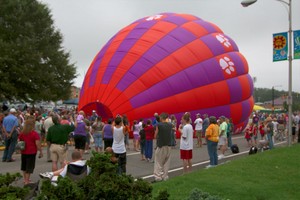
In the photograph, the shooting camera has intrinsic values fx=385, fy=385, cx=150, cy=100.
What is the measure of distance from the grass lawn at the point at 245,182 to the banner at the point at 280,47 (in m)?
5.71

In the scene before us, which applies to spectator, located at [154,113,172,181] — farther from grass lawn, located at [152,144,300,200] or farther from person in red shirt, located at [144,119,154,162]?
person in red shirt, located at [144,119,154,162]

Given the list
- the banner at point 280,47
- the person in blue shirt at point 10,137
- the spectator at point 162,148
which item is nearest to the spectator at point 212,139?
the spectator at point 162,148

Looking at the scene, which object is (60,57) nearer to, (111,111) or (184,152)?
(111,111)

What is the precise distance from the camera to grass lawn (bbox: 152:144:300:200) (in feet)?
22.7

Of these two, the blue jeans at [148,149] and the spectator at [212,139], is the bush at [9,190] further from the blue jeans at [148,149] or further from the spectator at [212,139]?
the blue jeans at [148,149]

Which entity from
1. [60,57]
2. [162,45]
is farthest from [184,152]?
[60,57]

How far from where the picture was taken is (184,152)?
31.4 feet

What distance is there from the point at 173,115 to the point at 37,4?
2094 cm

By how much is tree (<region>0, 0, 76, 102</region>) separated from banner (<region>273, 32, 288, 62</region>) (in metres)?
19.9

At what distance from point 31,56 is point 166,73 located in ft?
52.7

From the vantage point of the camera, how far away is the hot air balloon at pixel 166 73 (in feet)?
56.5

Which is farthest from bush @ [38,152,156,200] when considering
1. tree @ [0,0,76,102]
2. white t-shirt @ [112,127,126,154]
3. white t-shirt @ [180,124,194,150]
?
tree @ [0,0,76,102]

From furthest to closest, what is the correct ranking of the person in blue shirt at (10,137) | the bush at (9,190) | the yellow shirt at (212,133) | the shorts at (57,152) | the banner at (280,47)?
1. the banner at (280,47)
2. the person in blue shirt at (10,137)
3. the yellow shirt at (212,133)
4. the shorts at (57,152)
5. the bush at (9,190)

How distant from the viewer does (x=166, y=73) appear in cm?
1748
